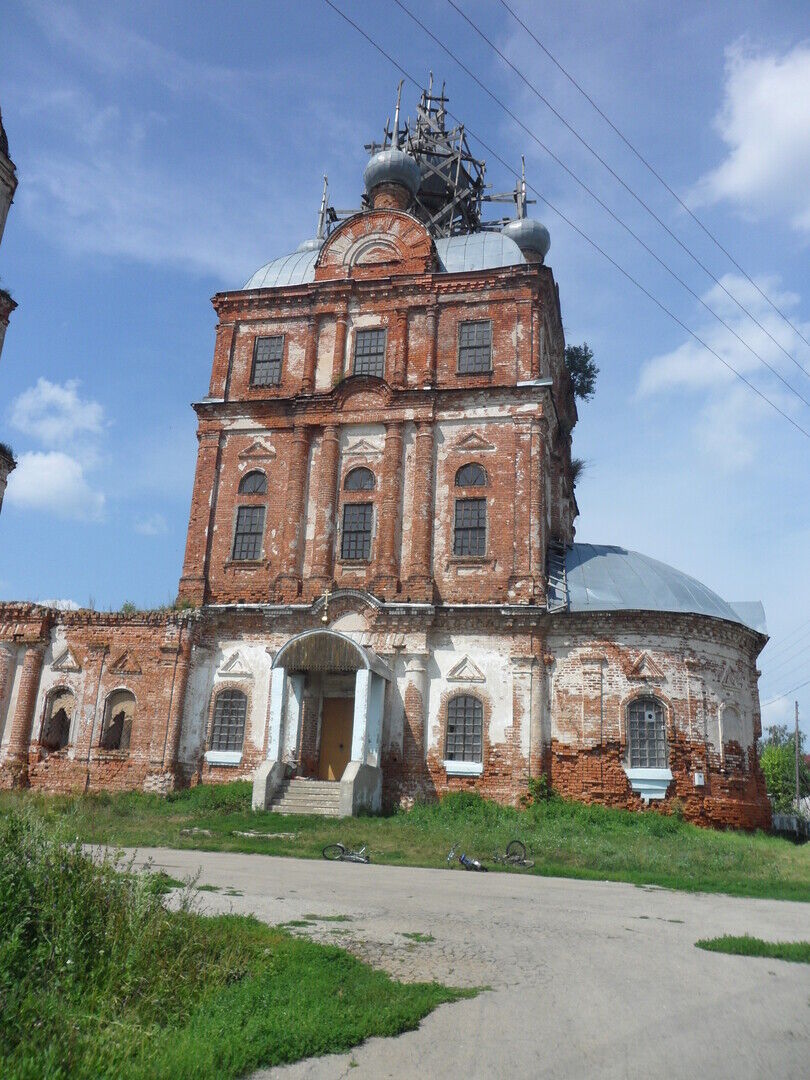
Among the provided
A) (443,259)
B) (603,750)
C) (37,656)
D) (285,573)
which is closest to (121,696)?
(37,656)

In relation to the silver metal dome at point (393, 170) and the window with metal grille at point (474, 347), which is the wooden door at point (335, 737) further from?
the silver metal dome at point (393, 170)

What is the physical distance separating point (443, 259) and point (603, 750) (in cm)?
1533

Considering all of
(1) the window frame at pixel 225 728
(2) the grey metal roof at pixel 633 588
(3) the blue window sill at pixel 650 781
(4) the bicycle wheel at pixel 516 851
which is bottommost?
(4) the bicycle wheel at pixel 516 851

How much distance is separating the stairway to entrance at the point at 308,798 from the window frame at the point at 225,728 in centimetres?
260

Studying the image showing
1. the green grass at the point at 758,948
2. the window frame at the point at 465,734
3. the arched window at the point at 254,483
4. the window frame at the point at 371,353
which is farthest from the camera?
the window frame at the point at 371,353

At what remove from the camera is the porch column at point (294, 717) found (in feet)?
72.2

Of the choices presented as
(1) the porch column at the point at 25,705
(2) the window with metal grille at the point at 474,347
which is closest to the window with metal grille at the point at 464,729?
(2) the window with metal grille at the point at 474,347

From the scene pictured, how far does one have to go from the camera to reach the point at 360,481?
24297mm

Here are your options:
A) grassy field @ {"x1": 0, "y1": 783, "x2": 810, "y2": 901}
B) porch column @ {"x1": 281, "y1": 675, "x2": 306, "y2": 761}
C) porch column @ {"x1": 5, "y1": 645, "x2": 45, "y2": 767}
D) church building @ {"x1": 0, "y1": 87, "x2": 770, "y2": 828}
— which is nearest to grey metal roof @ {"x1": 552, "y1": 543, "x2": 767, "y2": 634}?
church building @ {"x1": 0, "y1": 87, "x2": 770, "y2": 828}

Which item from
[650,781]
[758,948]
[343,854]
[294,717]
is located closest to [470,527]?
[294,717]

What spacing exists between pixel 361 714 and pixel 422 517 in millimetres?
5660

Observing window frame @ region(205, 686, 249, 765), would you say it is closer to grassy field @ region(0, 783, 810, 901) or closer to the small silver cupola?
grassy field @ region(0, 783, 810, 901)

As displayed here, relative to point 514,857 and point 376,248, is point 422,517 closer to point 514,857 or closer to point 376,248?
point 376,248

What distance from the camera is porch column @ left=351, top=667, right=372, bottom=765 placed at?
2036 centimetres
